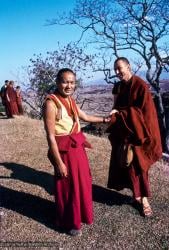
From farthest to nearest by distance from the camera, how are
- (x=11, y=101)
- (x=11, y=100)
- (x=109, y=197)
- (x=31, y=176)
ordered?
(x=11, y=100), (x=11, y=101), (x=31, y=176), (x=109, y=197)

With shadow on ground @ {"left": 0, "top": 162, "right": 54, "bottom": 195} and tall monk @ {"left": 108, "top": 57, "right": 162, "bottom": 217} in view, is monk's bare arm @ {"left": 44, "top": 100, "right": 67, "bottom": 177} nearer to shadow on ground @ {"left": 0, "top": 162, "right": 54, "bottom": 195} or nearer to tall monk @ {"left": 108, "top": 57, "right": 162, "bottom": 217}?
tall monk @ {"left": 108, "top": 57, "right": 162, "bottom": 217}

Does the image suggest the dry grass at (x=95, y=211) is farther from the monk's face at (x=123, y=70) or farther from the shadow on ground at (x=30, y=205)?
the monk's face at (x=123, y=70)

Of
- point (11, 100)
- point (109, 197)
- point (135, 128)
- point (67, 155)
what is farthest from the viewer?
point (11, 100)

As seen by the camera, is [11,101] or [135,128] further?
[11,101]

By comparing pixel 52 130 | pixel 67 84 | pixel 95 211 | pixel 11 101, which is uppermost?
pixel 67 84

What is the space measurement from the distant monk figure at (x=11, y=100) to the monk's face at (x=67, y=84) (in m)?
12.4

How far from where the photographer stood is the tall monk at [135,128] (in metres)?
5.26

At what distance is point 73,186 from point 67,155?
1.23 ft

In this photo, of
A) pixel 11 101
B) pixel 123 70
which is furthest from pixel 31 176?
pixel 11 101

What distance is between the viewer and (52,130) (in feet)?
15.7

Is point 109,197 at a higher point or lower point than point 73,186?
lower

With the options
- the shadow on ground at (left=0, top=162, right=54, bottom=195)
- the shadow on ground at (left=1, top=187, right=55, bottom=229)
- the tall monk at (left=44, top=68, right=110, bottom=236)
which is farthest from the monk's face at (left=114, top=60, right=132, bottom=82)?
the shadow on ground at (left=0, top=162, right=54, bottom=195)

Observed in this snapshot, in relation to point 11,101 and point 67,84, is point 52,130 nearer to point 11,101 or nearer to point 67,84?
point 67,84

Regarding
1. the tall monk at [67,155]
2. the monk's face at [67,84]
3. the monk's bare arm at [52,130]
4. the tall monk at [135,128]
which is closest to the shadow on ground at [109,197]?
the tall monk at [135,128]
